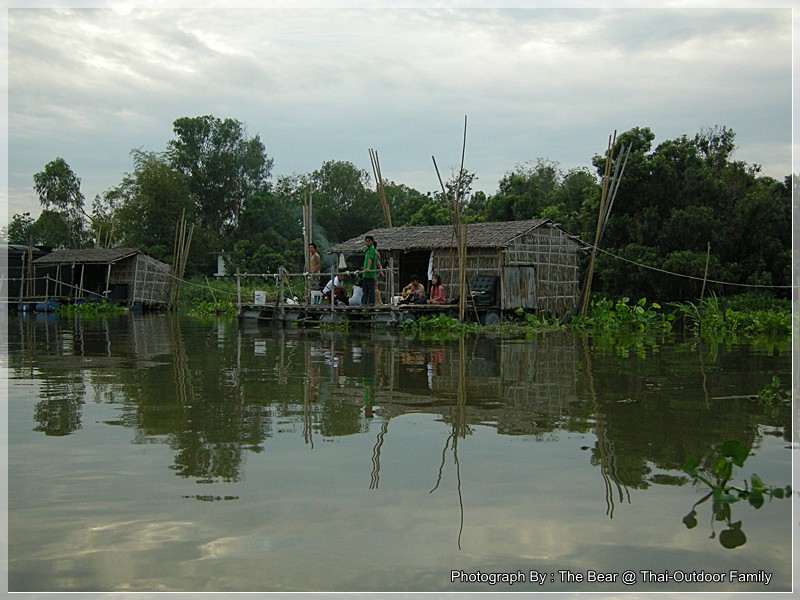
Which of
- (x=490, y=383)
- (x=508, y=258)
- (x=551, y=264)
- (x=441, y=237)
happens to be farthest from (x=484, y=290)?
(x=490, y=383)

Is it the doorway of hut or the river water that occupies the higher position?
the doorway of hut

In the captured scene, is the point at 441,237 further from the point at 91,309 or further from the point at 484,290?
the point at 91,309

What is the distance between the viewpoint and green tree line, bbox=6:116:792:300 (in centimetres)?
2523

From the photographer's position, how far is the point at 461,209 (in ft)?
128

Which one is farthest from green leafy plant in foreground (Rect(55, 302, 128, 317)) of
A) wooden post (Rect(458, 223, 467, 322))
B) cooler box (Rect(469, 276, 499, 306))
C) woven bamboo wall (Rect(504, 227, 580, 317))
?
wooden post (Rect(458, 223, 467, 322))

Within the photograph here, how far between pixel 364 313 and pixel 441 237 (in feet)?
15.2

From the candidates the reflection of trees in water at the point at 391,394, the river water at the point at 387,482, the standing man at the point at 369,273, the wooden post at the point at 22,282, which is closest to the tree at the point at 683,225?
the standing man at the point at 369,273

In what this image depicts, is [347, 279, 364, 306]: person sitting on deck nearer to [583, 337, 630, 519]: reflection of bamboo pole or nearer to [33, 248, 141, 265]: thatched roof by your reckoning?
[583, 337, 630, 519]: reflection of bamboo pole

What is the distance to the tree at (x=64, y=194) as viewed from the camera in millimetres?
51625

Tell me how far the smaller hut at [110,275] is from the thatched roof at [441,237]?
12.9 m

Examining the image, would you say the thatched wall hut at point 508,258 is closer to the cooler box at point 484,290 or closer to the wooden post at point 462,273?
the cooler box at point 484,290

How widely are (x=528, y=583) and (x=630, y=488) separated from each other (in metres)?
1.49

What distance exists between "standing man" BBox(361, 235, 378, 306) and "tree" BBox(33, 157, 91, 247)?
36.2 meters

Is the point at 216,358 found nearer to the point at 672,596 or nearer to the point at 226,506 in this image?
the point at 226,506
